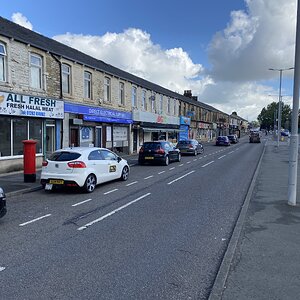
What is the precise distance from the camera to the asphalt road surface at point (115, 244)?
396 centimetres

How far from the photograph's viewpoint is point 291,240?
5531mm

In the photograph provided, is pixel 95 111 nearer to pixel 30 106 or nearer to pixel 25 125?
pixel 30 106

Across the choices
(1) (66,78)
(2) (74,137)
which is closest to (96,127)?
(2) (74,137)

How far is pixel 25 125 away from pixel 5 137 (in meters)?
1.44

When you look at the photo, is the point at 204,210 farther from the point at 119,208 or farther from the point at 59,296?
the point at 59,296

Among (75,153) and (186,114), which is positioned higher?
(186,114)

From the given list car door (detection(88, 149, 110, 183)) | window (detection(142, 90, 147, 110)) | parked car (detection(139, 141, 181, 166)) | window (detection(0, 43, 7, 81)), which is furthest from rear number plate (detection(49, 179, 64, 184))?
window (detection(142, 90, 147, 110))

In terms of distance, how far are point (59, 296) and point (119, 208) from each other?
4560 millimetres

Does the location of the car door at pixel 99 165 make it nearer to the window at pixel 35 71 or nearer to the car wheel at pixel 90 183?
the car wheel at pixel 90 183

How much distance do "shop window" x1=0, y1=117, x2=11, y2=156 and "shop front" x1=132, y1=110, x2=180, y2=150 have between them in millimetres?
14431

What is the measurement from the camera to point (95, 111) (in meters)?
21.8

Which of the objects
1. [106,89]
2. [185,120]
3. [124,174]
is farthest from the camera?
[185,120]

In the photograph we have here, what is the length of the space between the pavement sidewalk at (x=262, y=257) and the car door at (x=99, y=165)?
5.26 m

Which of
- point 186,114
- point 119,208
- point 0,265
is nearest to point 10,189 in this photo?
point 119,208
